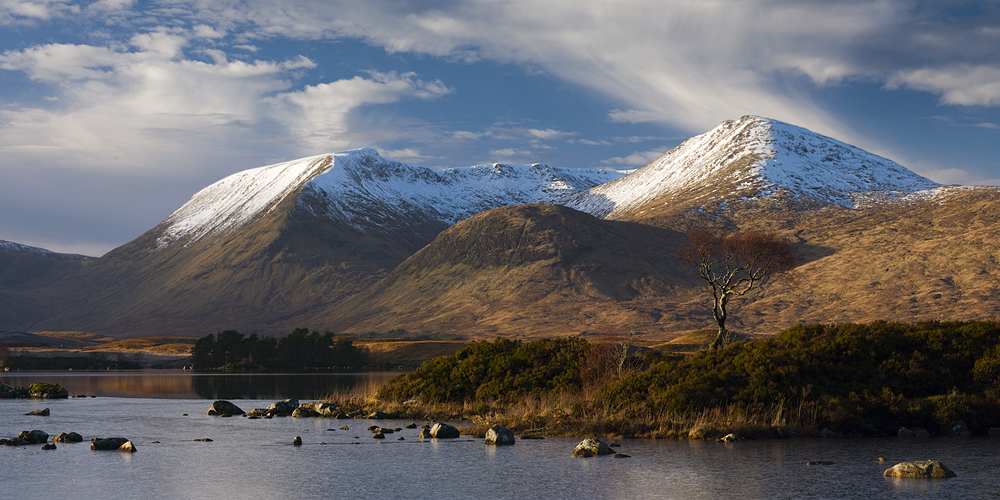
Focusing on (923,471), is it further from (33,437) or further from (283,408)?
(283,408)

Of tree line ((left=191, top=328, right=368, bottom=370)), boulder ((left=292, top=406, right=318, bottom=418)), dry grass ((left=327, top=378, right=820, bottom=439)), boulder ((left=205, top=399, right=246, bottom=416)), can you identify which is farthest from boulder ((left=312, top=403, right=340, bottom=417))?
tree line ((left=191, top=328, right=368, bottom=370))

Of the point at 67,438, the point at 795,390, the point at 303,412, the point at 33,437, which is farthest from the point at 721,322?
the point at 33,437

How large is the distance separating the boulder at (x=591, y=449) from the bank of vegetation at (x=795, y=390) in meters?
6.19

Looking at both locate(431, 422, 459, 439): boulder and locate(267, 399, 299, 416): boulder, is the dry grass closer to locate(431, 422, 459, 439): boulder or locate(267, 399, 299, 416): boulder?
locate(431, 422, 459, 439): boulder

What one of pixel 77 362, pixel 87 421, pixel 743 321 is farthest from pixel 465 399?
pixel 743 321

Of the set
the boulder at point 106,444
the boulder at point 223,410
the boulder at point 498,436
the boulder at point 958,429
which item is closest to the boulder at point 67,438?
the boulder at point 106,444

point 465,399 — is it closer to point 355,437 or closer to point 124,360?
point 355,437

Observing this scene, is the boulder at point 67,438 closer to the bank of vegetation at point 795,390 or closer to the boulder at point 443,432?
the boulder at point 443,432

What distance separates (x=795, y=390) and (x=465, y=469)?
1783 cm

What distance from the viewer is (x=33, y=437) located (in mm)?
35656

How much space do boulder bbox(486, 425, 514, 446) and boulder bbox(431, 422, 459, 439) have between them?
286 cm

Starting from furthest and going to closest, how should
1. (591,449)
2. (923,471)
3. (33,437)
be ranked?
(33,437), (591,449), (923,471)

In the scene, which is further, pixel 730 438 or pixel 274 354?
pixel 274 354

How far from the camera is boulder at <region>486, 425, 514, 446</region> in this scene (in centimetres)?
3494
